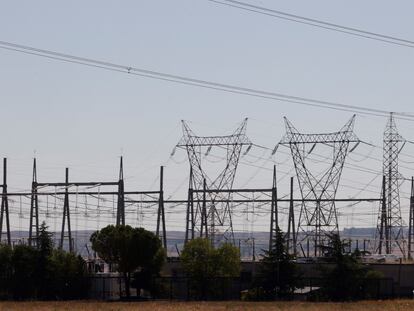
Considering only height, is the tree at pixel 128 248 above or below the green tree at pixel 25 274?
above

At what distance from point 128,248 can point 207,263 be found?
575cm

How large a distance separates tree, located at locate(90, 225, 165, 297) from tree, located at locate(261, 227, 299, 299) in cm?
840

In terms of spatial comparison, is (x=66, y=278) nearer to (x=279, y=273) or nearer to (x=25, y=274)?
(x=25, y=274)

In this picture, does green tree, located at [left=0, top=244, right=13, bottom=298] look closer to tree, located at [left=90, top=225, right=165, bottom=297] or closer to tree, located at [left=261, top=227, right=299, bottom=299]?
tree, located at [left=90, top=225, right=165, bottom=297]

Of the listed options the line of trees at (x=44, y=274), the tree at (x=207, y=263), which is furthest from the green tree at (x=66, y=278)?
the tree at (x=207, y=263)

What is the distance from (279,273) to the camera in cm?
6178

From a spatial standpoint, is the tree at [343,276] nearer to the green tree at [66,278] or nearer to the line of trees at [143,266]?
the line of trees at [143,266]

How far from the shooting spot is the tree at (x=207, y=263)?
65.4 meters

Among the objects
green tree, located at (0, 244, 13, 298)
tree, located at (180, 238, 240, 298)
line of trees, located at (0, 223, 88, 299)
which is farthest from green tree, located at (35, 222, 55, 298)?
tree, located at (180, 238, 240, 298)

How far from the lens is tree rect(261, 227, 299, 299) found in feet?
202

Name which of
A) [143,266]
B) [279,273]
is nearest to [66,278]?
[143,266]

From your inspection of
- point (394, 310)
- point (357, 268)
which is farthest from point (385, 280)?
point (394, 310)

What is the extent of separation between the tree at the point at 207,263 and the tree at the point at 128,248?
240 centimetres

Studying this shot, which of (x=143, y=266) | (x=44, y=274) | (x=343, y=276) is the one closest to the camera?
(x=343, y=276)
